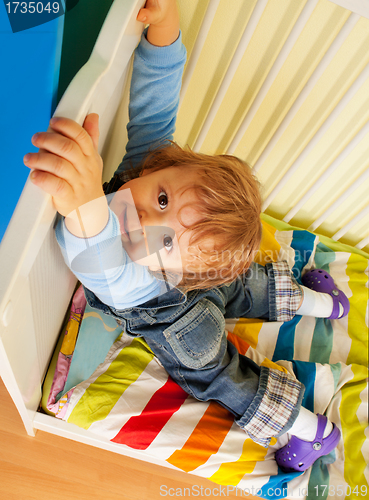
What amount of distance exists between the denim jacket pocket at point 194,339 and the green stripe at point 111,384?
10 centimetres

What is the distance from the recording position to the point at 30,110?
330 millimetres

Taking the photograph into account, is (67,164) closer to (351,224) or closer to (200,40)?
(200,40)

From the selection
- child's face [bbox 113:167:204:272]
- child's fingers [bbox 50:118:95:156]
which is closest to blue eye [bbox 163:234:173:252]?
child's face [bbox 113:167:204:272]

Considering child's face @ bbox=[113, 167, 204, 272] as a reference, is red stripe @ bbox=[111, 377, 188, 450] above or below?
below

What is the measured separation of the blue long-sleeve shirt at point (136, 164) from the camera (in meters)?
0.47

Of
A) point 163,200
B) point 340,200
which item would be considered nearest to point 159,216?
point 163,200

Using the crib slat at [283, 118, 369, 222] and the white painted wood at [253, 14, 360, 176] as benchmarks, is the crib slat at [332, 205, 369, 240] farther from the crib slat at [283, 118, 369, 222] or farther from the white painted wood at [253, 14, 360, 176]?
the white painted wood at [253, 14, 360, 176]

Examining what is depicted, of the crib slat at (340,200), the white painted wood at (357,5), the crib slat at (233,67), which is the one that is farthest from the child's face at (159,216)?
the crib slat at (340,200)

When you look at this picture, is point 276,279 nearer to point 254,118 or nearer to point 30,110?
point 254,118

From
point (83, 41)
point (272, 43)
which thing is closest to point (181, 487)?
point (83, 41)

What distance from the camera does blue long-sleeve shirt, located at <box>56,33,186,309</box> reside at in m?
0.47

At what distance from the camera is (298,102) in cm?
88

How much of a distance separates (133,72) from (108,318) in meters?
0.53

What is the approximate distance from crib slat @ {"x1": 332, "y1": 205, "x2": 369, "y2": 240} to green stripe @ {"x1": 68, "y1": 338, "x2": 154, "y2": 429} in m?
0.77
